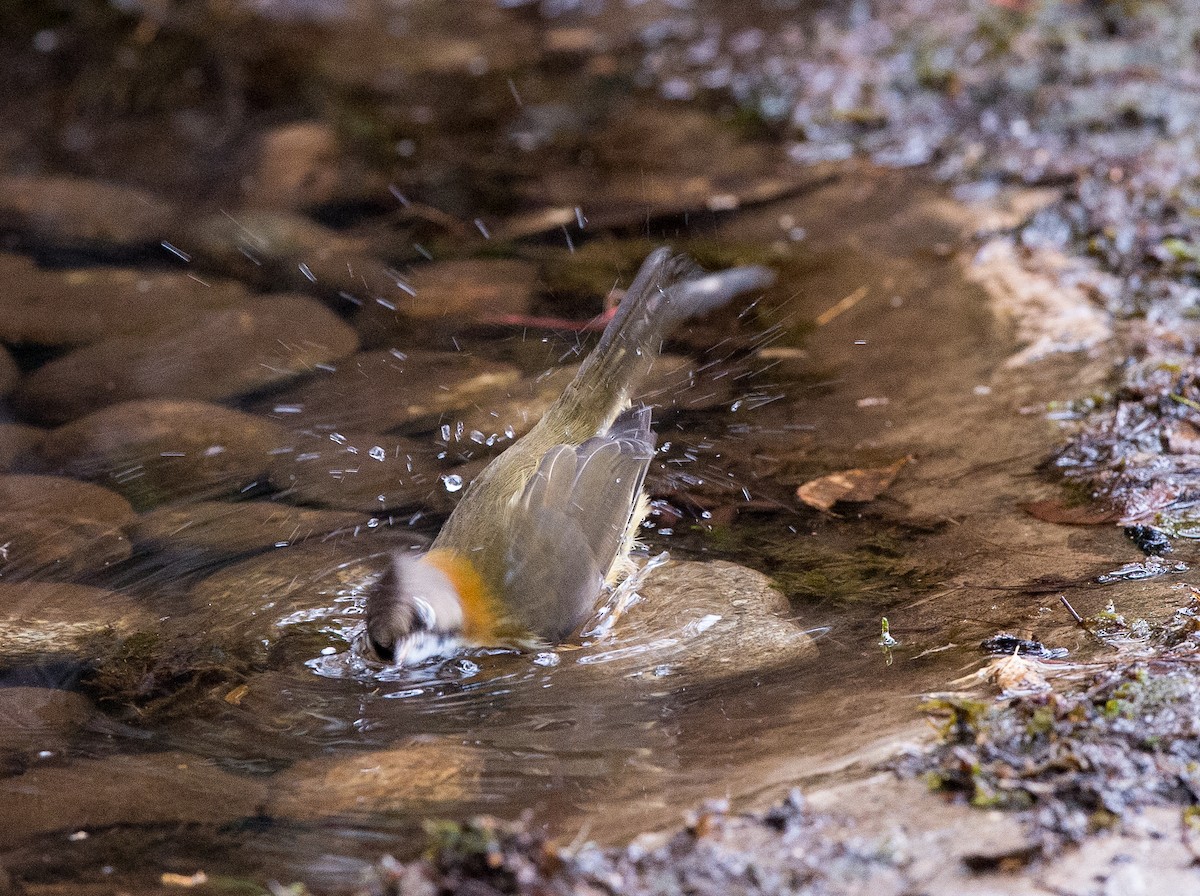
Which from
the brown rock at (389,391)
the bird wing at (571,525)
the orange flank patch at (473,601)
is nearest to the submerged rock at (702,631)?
the bird wing at (571,525)

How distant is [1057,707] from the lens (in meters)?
2.49

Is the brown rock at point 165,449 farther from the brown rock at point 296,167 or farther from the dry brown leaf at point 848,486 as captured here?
the brown rock at point 296,167

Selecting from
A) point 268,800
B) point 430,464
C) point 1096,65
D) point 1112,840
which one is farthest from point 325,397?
point 1096,65

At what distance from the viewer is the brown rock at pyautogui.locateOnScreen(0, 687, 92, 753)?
9.57 feet

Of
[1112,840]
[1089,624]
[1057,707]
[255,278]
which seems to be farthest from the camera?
[255,278]

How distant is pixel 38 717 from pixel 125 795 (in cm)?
51

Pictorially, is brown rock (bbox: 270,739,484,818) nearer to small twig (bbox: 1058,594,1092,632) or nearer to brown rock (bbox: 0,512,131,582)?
brown rock (bbox: 0,512,131,582)

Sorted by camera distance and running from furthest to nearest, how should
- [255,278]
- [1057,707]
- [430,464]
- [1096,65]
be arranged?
[1096,65]
[255,278]
[430,464]
[1057,707]

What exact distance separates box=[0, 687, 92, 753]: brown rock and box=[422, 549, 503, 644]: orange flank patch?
39.1 inches

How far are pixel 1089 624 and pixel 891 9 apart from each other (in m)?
5.86

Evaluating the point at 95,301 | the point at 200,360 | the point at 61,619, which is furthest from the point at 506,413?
the point at 95,301

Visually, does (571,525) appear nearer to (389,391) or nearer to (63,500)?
(389,391)

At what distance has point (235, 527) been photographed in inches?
150

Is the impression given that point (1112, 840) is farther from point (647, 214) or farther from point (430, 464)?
point (647, 214)
